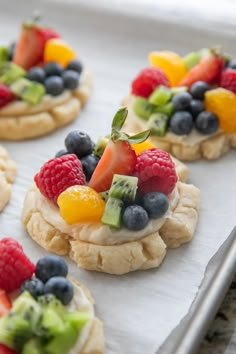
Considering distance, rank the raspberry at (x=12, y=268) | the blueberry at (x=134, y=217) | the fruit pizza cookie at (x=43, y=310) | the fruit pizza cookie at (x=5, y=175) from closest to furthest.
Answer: the fruit pizza cookie at (x=43, y=310)
the raspberry at (x=12, y=268)
the blueberry at (x=134, y=217)
the fruit pizza cookie at (x=5, y=175)

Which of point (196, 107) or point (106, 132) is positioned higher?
point (196, 107)

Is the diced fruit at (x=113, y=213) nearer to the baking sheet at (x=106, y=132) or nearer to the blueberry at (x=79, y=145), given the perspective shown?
the baking sheet at (x=106, y=132)

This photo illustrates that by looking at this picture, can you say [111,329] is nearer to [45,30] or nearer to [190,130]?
[190,130]

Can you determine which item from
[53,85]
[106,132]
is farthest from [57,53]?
[106,132]

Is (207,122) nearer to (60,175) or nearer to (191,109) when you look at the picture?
(191,109)

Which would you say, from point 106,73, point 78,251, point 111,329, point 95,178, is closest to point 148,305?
point 111,329

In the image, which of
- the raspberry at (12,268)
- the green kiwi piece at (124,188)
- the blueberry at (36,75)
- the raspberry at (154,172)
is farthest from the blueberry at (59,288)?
the blueberry at (36,75)

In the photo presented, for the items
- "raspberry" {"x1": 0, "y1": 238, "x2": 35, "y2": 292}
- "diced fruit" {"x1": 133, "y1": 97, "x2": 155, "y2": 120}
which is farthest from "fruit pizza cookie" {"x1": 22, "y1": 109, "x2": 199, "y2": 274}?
"diced fruit" {"x1": 133, "y1": 97, "x2": 155, "y2": 120}
